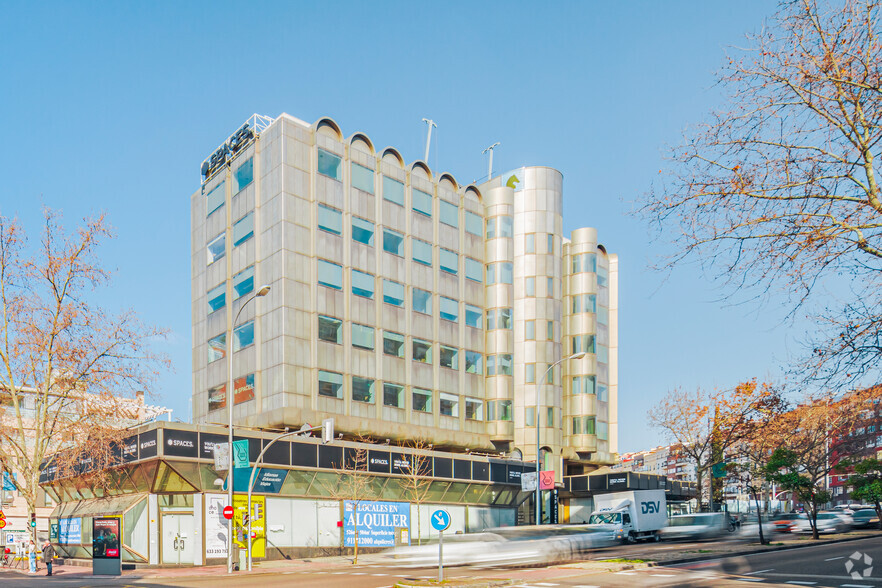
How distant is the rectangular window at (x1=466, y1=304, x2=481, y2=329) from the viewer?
191 feet

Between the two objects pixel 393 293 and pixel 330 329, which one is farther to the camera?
pixel 393 293

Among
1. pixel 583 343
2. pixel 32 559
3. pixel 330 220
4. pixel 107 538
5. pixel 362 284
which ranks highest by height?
pixel 330 220

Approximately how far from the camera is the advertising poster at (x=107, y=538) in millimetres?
30422

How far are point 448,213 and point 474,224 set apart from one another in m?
3.01

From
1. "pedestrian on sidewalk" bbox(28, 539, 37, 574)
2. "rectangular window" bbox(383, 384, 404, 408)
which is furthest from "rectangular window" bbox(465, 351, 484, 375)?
"pedestrian on sidewalk" bbox(28, 539, 37, 574)

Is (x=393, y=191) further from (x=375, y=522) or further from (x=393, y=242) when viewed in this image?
(x=375, y=522)

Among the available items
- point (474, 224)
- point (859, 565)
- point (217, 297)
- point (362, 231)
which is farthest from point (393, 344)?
point (859, 565)

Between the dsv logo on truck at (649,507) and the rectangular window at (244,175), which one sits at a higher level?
the rectangular window at (244,175)

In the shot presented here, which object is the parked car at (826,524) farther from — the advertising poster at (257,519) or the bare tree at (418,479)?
the advertising poster at (257,519)

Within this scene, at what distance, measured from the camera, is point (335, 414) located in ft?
156

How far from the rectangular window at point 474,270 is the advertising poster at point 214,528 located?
1053 inches

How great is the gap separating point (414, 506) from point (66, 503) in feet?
67.9

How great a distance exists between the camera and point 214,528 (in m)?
38.5

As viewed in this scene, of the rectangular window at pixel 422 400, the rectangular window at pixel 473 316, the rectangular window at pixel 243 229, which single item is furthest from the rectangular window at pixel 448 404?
the rectangular window at pixel 243 229
